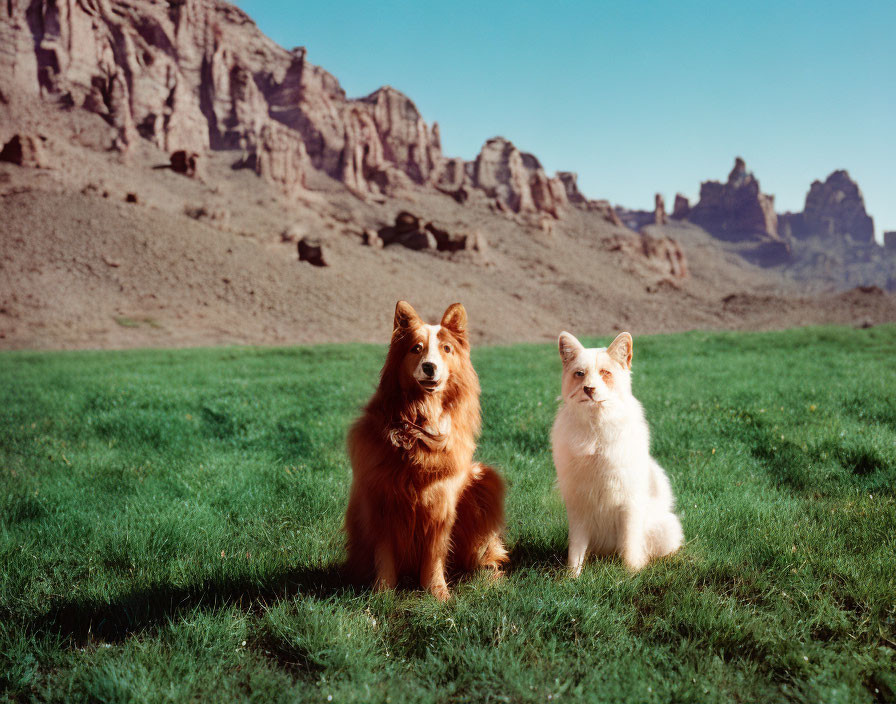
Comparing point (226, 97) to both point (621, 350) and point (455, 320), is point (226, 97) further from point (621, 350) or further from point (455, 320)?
point (621, 350)

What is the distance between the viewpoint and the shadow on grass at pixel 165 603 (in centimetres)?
307

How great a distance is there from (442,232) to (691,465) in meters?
74.5

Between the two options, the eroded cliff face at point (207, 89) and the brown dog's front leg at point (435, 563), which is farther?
the eroded cliff face at point (207, 89)

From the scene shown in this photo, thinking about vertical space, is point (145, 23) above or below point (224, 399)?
above

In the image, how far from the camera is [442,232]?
7750 cm

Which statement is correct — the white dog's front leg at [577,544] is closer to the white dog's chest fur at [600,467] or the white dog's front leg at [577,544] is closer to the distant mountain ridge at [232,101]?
the white dog's chest fur at [600,467]

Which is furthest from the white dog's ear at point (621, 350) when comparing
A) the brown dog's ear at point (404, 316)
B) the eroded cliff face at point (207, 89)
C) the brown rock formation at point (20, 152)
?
the eroded cliff face at point (207, 89)

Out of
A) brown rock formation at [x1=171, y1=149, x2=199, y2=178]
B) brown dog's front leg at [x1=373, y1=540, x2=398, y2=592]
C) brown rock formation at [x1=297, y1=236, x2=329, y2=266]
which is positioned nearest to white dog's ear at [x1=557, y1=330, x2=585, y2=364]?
brown dog's front leg at [x1=373, y1=540, x2=398, y2=592]

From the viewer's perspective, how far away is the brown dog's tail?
3.57 meters

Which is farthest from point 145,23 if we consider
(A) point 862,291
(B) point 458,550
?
(A) point 862,291

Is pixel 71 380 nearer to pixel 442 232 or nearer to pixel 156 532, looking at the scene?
pixel 156 532

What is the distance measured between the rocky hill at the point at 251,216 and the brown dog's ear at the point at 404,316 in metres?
41.4

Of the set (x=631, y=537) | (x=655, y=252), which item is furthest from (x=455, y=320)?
(x=655, y=252)

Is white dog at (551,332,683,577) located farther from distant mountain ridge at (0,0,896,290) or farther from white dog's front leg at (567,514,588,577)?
distant mountain ridge at (0,0,896,290)
